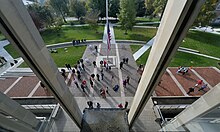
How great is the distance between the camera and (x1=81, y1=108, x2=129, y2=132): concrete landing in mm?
10336

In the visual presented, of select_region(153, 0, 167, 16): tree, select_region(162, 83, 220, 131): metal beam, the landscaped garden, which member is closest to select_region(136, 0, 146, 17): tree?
select_region(153, 0, 167, 16): tree

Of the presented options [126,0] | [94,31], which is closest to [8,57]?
[94,31]

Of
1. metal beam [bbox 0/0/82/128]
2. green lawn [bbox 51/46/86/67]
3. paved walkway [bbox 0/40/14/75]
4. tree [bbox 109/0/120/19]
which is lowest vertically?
green lawn [bbox 51/46/86/67]

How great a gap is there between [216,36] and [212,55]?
862cm

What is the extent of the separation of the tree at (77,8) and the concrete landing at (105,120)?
85.8ft

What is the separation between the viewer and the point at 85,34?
26688 mm

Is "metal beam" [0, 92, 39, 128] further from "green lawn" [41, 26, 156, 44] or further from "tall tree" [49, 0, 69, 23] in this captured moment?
"tall tree" [49, 0, 69, 23]

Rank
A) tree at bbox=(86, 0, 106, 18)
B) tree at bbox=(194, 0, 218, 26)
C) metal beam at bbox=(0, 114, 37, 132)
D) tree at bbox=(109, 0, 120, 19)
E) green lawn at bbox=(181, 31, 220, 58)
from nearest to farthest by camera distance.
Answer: metal beam at bbox=(0, 114, 37, 132)
green lawn at bbox=(181, 31, 220, 58)
tree at bbox=(194, 0, 218, 26)
tree at bbox=(86, 0, 106, 18)
tree at bbox=(109, 0, 120, 19)

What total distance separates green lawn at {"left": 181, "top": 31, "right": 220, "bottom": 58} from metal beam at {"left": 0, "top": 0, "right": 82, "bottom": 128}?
74.2ft

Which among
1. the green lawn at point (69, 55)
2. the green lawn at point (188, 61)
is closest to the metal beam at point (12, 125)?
the green lawn at point (69, 55)

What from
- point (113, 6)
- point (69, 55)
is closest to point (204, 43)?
point (113, 6)

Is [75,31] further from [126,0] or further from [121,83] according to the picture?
[121,83]

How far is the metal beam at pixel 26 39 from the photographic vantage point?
12.4 feet

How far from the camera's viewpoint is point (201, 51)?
2189cm
